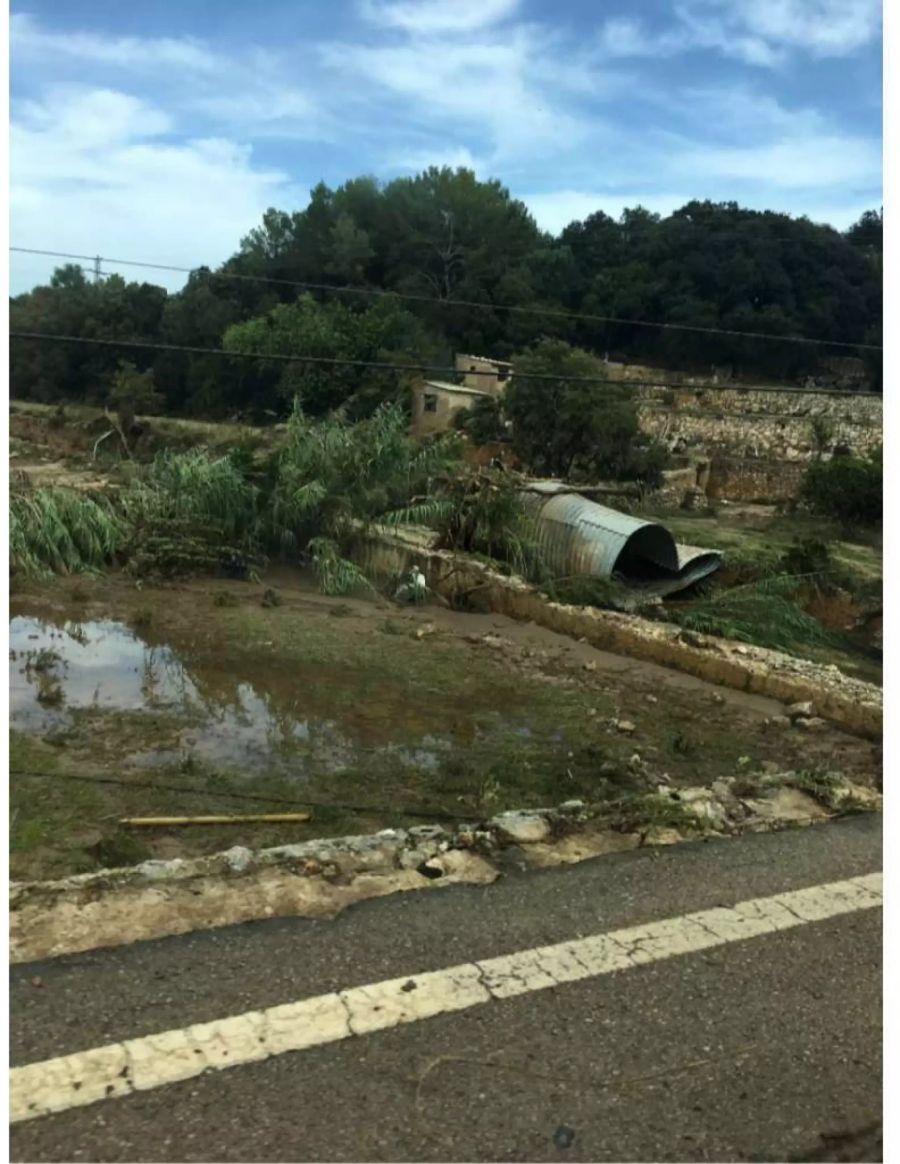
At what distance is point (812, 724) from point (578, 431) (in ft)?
50.2

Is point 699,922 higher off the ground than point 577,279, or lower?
lower

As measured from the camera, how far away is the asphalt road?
2203 mm

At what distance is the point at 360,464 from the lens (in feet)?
47.7

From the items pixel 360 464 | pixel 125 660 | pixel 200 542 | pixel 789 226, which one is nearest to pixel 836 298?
pixel 789 226

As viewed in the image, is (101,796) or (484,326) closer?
(101,796)

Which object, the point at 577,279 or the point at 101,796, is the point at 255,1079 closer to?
the point at 101,796

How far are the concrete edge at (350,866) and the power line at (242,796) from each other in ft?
2.97

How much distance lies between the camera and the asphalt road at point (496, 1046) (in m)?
2.20

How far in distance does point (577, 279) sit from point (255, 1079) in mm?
40147

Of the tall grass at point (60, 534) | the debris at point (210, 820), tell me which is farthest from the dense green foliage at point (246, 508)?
the debris at point (210, 820)

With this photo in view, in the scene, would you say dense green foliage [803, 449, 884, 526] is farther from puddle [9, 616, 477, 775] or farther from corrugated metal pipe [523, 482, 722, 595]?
puddle [9, 616, 477, 775]

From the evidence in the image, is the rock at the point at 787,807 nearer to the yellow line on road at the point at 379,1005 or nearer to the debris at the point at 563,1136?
the yellow line on road at the point at 379,1005

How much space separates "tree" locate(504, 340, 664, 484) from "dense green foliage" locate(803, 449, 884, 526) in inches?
152

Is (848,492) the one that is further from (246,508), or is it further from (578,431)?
(246,508)
